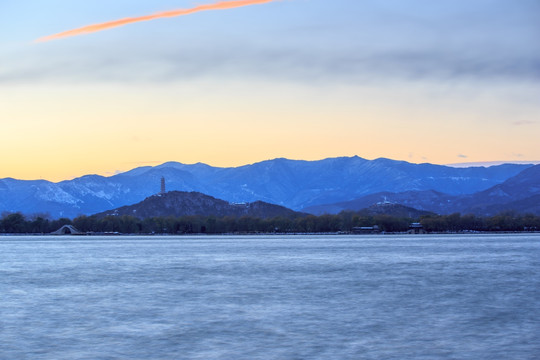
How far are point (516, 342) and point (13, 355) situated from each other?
21314mm

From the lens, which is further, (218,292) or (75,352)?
(218,292)

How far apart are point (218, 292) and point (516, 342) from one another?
83.9 feet

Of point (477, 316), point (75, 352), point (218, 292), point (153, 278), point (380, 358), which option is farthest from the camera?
point (153, 278)

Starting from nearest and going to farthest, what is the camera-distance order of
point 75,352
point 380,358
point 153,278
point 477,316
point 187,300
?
1. point 380,358
2. point 75,352
3. point 477,316
4. point 187,300
5. point 153,278

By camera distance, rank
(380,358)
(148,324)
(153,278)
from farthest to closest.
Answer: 1. (153,278)
2. (148,324)
3. (380,358)

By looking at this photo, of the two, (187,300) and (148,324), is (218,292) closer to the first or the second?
(187,300)

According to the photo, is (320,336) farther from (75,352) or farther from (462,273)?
(462,273)

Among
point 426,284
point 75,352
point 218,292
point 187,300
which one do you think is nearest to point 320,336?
point 75,352

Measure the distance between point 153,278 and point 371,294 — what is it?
77.5 ft

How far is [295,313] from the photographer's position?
134ft

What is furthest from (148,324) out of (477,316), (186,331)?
(477,316)

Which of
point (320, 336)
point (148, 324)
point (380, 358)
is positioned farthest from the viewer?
point (148, 324)

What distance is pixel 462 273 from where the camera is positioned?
232 feet

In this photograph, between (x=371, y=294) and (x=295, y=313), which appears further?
(x=371, y=294)
